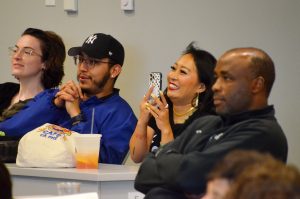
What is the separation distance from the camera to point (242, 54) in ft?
8.06

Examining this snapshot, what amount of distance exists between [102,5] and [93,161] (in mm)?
1533

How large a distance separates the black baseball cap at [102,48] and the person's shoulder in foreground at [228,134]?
1.35 meters

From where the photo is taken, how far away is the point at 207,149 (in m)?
2.36

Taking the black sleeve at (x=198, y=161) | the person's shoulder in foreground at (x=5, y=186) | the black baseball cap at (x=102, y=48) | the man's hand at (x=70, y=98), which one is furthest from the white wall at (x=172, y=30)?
the person's shoulder in foreground at (x=5, y=186)

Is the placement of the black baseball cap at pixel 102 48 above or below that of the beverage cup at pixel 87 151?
above

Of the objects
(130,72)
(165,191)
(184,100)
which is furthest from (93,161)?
(130,72)

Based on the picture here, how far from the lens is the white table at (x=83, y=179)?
299cm

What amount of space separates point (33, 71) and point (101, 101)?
525 mm

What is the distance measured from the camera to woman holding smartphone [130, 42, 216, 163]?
330 centimetres

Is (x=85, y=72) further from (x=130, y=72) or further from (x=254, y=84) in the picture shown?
(x=254, y=84)

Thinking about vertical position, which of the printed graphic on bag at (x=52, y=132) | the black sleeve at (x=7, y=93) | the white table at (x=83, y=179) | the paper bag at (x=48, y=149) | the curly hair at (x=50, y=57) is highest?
the curly hair at (x=50, y=57)

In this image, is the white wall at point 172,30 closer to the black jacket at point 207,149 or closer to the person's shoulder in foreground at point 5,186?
the black jacket at point 207,149

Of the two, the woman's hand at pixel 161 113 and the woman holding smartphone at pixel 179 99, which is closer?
the woman's hand at pixel 161 113

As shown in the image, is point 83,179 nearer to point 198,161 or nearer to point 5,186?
point 198,161
